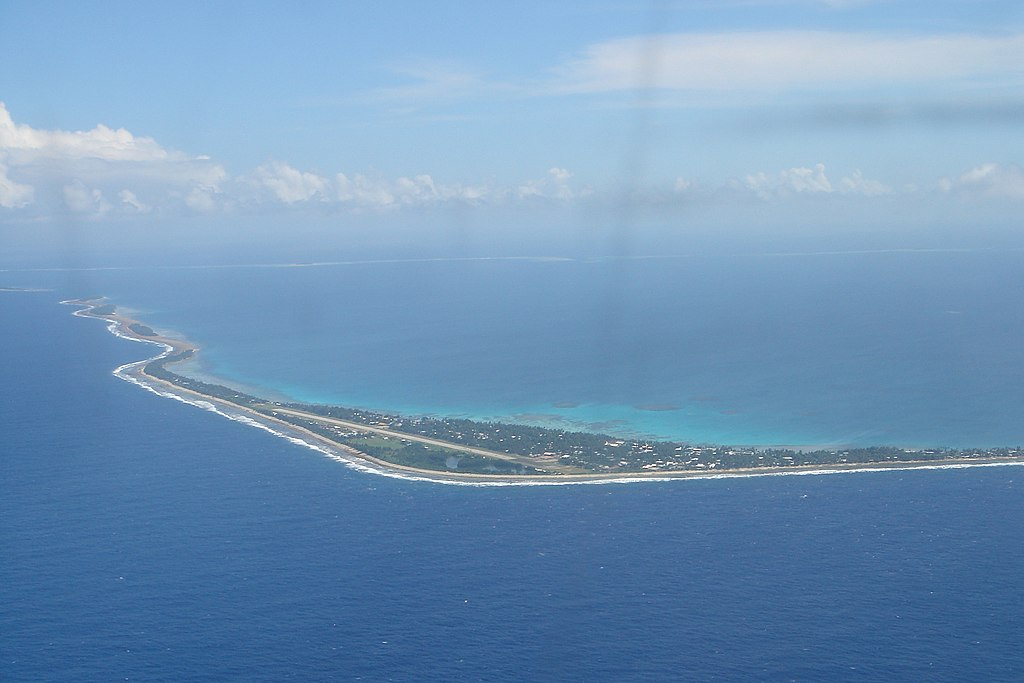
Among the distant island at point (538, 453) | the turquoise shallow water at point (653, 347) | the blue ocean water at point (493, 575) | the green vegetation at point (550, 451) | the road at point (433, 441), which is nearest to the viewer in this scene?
the blue ocean water at point (493, 575)

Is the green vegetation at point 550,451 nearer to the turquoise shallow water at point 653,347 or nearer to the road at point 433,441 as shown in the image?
the road at point 433,441

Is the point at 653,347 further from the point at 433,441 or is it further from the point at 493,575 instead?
the point at 493,575

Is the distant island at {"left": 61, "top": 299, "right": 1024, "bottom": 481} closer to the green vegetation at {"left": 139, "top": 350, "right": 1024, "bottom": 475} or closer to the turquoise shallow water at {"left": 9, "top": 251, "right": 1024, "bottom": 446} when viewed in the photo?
the green vegetation at {"left": 139, "top": 350, "right": 1024, "bottom": 475}

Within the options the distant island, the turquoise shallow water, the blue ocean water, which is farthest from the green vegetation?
the turquoise shallow water

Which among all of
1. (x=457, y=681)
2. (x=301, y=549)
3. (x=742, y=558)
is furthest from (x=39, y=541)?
(x=742, y=558)

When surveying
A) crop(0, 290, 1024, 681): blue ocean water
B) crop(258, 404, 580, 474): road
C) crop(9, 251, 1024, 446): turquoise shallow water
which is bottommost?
Result: crop(0, 290, 1024, 681): blue ocean water

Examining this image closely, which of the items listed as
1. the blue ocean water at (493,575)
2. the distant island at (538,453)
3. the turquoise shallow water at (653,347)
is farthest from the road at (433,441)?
the turquoise shallow water at (653,347)
